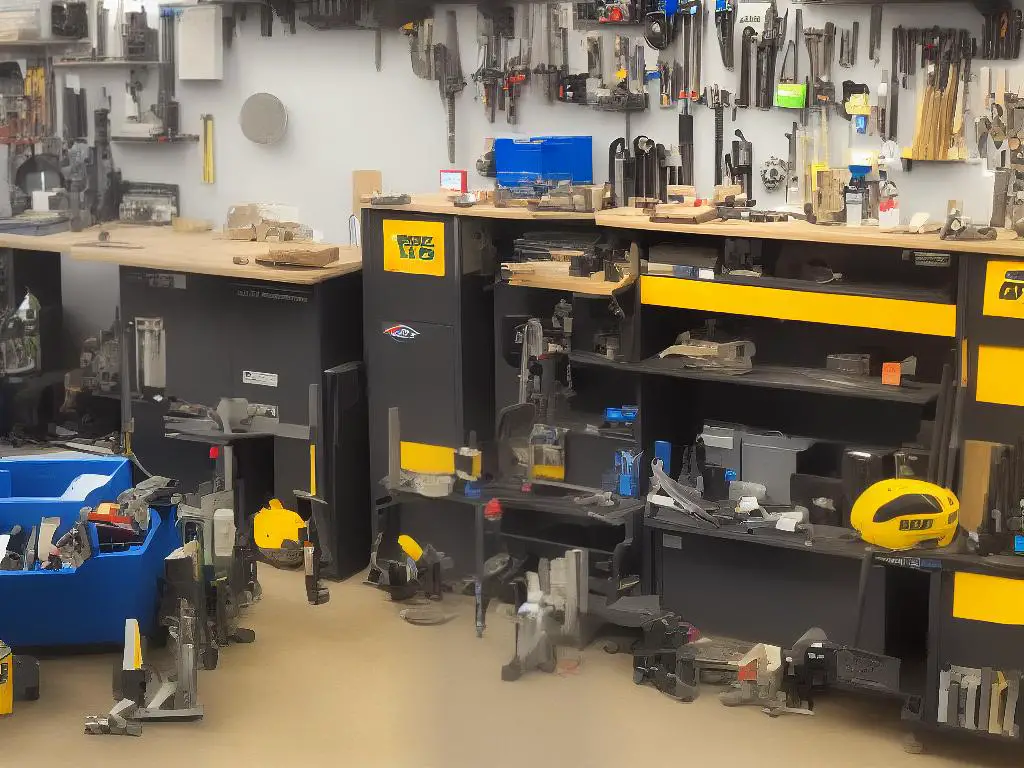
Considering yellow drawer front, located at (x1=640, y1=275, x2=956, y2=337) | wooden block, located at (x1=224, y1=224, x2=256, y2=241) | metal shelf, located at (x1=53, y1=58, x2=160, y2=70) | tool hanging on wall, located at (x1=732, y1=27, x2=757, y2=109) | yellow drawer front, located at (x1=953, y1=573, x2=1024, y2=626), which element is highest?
metal shelf, located at (x1=53, y1=58, x2=160, y2=70)

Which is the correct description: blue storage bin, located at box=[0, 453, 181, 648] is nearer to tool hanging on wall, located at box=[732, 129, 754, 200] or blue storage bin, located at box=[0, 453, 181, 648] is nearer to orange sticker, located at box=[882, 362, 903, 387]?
tool hanging on wall, located at box=[732, 129, 754, 200]

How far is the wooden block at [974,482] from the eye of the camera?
4.57 meters

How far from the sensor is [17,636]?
5086 mm

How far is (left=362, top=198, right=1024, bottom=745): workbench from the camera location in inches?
178

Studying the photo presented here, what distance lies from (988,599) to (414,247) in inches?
98.1

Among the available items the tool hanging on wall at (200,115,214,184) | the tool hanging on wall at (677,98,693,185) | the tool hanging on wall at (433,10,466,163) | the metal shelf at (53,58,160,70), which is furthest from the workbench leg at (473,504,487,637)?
the metal shelf at (53,58,160,70)

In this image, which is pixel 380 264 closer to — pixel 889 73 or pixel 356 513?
pixel 356 513

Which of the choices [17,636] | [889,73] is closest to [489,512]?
[17,636]

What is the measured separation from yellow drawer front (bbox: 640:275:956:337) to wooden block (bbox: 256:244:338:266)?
1387 millimetres

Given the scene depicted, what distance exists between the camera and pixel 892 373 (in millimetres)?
4887

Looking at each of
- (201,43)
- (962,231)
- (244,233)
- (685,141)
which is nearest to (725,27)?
(685,141)

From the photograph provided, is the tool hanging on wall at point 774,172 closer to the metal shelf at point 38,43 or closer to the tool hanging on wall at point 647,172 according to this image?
the tool hanging on wall at point 647,172

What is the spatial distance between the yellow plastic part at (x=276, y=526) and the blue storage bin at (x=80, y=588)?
0.67 meters

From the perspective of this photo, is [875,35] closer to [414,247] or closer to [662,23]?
[662,23]
